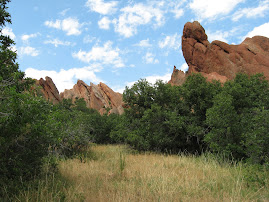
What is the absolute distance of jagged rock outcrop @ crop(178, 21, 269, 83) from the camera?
3638 centimetres

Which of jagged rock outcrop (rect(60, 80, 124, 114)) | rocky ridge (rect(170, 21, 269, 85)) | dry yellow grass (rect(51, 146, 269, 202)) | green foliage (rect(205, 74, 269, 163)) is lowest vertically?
dry yellow grass (rect(51, 146, 269, 202))

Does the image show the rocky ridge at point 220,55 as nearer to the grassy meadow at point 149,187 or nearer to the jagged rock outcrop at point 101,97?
the grassy meadow at point 149,187

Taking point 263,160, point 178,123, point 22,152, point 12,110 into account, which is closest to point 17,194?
point 22,152

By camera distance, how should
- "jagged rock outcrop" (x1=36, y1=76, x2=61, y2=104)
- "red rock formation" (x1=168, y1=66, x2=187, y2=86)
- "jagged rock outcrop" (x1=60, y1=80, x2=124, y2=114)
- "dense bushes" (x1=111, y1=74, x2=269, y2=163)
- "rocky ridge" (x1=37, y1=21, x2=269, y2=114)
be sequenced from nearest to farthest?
"dense bushes" (x1=111, y1=74, x2=269, y2=163), "rocky ridge" (x1=37, y1=21, x2=269, y2=114), "red rock formation" (x1=168, y1=66, x2=187, y2=86), "jagged rock outcrop" (x1=36, y1=76, x2=61, y2=104), "jagged rock outcrop" (x1=60, y1=80, x2=124, y2=114)

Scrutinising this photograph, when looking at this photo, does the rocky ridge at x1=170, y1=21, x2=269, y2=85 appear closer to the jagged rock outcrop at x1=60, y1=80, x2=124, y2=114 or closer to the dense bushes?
the dense bushes

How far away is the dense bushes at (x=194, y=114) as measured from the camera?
9.73 meters

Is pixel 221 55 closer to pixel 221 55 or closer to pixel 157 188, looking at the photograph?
pixel 221 55

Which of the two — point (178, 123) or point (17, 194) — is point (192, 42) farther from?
point (17, 194)

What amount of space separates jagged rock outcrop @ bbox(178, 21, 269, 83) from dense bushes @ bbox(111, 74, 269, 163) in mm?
23068

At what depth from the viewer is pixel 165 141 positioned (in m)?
12.5

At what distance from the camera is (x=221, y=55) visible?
127 ft

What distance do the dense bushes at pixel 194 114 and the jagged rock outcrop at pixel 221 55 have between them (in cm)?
2307

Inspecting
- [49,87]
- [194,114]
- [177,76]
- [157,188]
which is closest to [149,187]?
[157,188]

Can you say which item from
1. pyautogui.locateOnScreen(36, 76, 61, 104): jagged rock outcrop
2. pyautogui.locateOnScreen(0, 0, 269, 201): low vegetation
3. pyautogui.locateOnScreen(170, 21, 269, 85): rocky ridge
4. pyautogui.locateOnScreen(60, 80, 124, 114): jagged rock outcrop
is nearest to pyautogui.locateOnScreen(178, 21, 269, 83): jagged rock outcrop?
pyautogui.locateOnScreen(170, 21, 269, 85): rocky ridge
